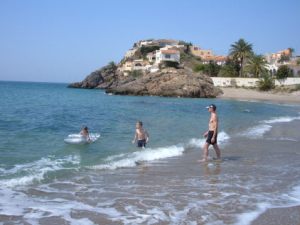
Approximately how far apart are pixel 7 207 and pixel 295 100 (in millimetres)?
58134

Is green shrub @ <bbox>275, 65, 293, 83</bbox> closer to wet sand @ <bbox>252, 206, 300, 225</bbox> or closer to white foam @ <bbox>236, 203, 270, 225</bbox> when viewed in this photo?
white foam @ <bbox>236, 203, 270, 225</bbox>

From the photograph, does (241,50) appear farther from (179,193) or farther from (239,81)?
(179,193)

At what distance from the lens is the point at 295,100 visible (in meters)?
59.9

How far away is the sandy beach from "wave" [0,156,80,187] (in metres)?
53.1

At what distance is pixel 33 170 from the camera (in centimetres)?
1098

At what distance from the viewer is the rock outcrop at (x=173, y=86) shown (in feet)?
234

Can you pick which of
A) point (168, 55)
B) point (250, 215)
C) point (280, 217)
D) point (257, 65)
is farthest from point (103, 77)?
point (280, 217)

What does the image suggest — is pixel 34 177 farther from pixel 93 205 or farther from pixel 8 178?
pixel 93 205

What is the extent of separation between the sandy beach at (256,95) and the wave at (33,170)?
53.1 metres

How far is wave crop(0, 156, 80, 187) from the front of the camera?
9.53m

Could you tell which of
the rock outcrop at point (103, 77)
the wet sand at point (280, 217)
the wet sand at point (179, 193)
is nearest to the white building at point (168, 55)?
the rock outcrop at point (103, 77)

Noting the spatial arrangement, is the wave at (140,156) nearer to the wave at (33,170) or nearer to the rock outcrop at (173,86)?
the wave at (33,170)

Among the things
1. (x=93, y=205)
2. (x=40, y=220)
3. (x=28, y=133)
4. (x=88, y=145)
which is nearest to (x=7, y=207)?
(x=40, y=220)

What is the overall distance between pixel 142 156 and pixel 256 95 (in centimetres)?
5778
